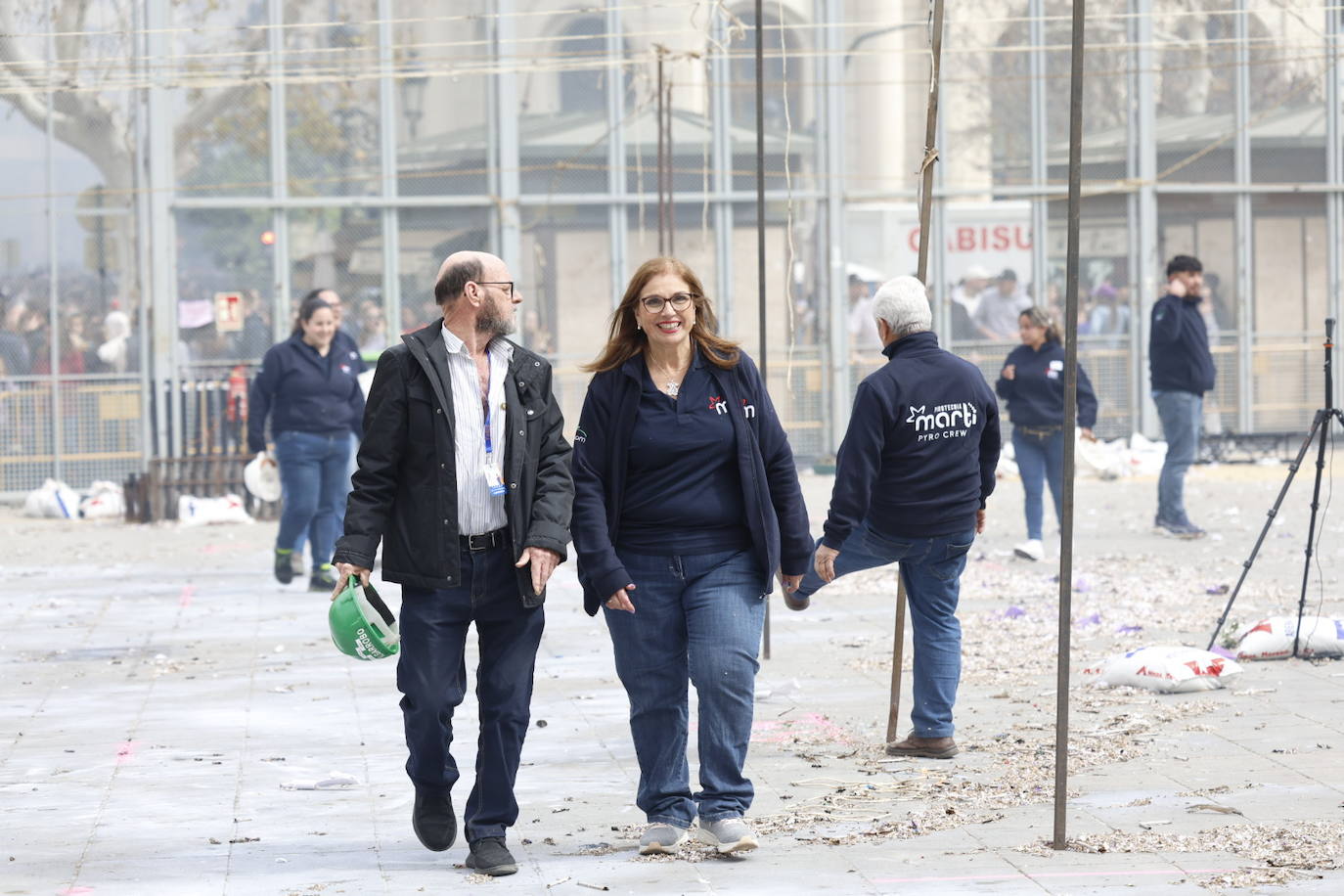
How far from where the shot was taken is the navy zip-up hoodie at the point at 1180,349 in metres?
15.2

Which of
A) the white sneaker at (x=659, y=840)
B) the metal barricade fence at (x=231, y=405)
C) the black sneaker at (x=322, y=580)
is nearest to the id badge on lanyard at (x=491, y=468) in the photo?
the white sneaker at (x=659, y=840)

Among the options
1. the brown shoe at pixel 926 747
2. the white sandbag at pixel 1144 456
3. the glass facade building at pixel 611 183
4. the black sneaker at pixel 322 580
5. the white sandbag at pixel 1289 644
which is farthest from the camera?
the white sandbag at pixel 1144 456

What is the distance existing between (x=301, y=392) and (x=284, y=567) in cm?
128

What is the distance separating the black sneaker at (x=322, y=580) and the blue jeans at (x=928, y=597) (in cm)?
643

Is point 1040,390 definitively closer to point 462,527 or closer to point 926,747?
point 926,747

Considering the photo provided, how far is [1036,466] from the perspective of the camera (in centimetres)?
1473

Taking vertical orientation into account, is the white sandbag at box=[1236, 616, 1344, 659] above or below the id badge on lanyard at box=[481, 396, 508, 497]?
below

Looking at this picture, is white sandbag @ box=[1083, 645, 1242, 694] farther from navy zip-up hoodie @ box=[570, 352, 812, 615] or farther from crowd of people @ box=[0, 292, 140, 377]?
crowd of people @ box=[0, 292, 140, 377]

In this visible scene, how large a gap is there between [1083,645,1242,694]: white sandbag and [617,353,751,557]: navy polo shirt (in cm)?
326

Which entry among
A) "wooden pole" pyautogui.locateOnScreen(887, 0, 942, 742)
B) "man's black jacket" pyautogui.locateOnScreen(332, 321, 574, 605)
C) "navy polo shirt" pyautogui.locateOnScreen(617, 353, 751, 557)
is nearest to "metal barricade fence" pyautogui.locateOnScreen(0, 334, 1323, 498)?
"wooden pole" pyautogui.locateOnScreen(887, 0, 942, 742)

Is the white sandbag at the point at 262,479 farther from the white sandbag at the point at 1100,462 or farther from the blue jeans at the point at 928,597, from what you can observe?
the white sandbag at the point at 1100,462

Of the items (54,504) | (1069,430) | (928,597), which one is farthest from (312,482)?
(54,504)

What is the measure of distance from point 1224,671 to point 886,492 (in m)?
2.23

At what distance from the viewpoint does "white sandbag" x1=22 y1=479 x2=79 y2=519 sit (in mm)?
21031
